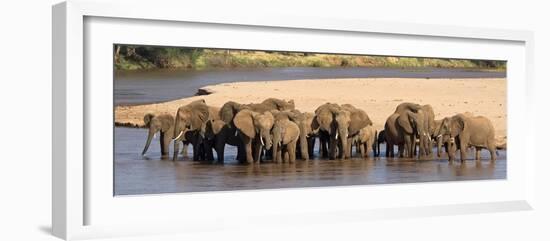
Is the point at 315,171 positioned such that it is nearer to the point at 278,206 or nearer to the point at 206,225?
the point at 278,206

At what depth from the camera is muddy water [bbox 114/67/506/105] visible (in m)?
13.6

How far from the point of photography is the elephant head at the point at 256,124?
1459cm

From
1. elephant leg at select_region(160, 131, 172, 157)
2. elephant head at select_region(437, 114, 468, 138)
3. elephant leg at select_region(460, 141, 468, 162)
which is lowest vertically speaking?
elephant leg at select_region(460, 141, 468, 162)

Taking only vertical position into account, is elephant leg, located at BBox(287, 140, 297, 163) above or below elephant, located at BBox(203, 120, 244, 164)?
below

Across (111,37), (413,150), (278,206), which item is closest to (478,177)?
(413,150)

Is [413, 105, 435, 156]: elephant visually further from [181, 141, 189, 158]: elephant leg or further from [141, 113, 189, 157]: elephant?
[141, 113, 189, 157]: elephant

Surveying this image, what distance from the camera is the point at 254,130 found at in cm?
1471

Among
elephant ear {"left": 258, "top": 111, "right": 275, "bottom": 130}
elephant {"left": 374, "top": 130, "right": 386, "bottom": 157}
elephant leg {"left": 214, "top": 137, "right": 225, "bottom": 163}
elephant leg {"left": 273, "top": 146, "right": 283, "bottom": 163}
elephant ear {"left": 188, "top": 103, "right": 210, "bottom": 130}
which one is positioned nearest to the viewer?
elephant ear {"left": 188, "top": 103, "right": 210, "bottom": 130}

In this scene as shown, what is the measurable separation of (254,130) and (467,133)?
3.02m

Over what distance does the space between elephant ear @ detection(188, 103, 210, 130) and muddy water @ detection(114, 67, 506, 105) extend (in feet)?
0.53

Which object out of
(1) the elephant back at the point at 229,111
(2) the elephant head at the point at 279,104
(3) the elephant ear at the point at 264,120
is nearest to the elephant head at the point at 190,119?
(1) the elephant back at the point at 229,111

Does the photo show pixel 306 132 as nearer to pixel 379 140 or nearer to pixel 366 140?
pixel 366 140

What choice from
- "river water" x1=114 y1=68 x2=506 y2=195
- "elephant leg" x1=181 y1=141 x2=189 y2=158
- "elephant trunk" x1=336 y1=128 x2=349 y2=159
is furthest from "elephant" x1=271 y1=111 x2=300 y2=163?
"elephant leg" x1=181 y1=141 x2=189 y2=158

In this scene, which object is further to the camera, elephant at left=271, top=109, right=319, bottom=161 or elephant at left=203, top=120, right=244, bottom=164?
elephant at left=271, top=109, right=319, bottom=161
